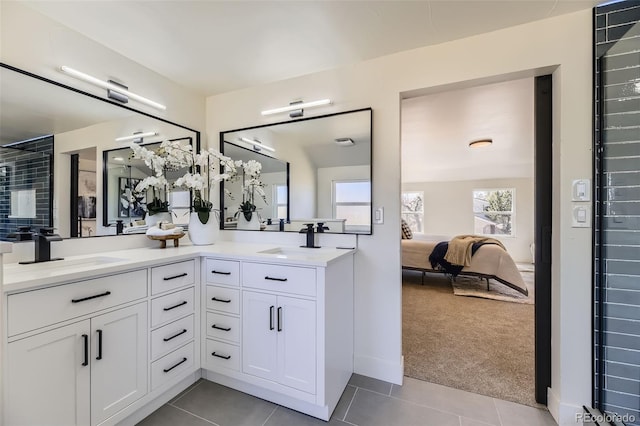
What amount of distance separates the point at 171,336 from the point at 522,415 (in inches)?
86.6

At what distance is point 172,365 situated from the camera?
165cm

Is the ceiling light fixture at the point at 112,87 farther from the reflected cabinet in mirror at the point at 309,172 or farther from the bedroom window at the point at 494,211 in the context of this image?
the bedroom window at the point at 494,211

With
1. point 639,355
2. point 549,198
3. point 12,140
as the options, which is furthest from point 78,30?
point 639,355

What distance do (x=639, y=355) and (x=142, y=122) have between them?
343cm

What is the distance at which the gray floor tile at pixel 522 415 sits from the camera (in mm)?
1522

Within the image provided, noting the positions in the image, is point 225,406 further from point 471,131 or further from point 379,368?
point 471,131

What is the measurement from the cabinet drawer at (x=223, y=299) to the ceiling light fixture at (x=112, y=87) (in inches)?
59.3

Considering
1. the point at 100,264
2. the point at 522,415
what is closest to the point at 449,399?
the point at 522,415

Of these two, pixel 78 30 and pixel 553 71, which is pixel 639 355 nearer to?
pixel 553 71

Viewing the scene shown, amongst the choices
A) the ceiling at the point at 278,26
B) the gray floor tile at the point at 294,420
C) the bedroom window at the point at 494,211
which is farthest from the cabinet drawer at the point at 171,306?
the bedroom window at the point at 494,211

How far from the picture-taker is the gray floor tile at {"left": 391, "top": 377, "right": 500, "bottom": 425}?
1589 millimetres

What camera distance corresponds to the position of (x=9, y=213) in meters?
1.43

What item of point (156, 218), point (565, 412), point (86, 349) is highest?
point (156, 218)

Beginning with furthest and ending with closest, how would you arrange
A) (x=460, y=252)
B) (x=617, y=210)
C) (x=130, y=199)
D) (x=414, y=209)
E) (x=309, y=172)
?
(x=414, y=209), (x=460, y=252), (x=309, y=172), (x=130, y=199), (x=617, y=210)
